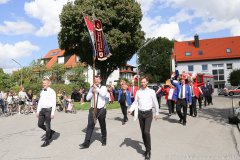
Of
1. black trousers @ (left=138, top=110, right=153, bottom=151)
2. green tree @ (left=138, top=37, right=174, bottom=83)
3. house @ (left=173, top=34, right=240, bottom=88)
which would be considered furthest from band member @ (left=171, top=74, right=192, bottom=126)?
green tree @ (left=138, top=37, right=174, bottom=83)

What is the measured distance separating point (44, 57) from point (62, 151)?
2750 inches

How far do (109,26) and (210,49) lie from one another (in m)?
41.6

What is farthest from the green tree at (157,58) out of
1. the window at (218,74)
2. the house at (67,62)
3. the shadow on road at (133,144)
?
the shadow on road at (133,144)

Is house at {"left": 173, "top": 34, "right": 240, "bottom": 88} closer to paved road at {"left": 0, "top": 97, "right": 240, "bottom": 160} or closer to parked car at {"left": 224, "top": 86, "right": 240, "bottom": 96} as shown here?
parked car at {"left": 224, "top": 86, "right": 240, "bottom": 96}

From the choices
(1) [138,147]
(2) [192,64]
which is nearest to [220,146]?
(1) [138,147]

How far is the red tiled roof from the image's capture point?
65.5 meters

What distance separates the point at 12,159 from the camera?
22.4 feet

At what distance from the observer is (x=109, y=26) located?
3209 centimetres

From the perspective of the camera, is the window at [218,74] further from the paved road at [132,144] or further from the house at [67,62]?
the paved road at [132,144]

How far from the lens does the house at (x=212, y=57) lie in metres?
64.9

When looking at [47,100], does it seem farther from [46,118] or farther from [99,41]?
[99,41]

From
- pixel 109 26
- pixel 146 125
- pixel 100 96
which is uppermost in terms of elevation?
pixel 109 26

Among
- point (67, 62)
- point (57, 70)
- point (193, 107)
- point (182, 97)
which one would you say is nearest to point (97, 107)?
point (182, 97)

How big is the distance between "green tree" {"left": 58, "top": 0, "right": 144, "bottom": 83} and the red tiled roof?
35850 millimetres
